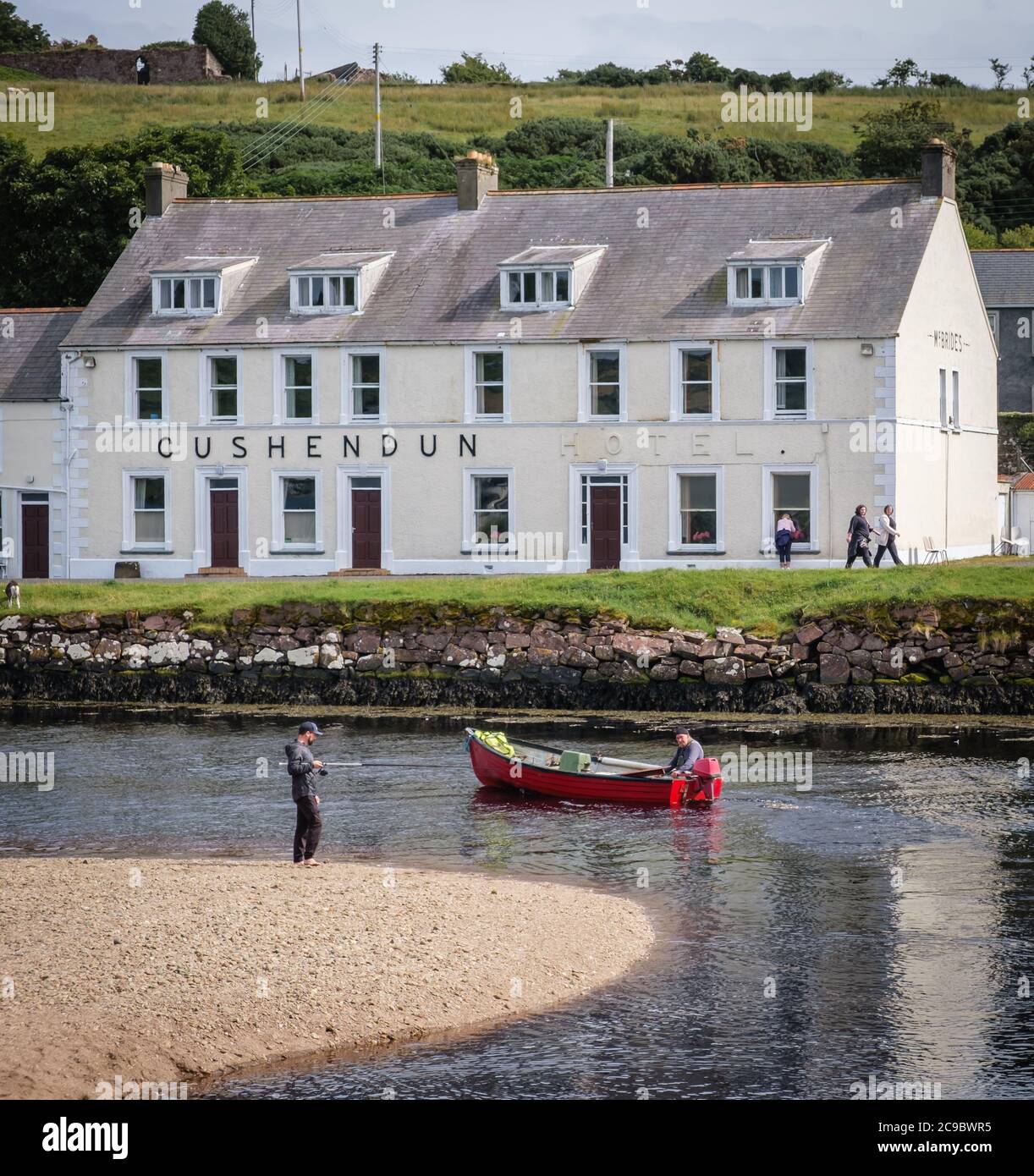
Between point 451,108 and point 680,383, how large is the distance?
83.8 metres

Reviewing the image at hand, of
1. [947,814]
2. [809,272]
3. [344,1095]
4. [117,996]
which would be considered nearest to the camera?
[344,1095]

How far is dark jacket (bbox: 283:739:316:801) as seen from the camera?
23531mm

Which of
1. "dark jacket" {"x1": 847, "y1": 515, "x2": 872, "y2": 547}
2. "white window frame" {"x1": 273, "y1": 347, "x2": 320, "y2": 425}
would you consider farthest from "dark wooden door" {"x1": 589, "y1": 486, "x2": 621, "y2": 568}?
"white window frame" {"x1": 273, "y1": 347, "x2": 320, "y2": 425}

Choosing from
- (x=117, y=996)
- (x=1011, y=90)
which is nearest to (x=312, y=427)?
(x=117, y=996)

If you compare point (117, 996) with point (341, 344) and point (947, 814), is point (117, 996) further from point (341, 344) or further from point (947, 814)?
point (341, 344)

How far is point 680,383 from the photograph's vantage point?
2015 inches

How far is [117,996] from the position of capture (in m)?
17.6

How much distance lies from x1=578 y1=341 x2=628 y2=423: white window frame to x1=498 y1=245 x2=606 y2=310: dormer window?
187 centimetres

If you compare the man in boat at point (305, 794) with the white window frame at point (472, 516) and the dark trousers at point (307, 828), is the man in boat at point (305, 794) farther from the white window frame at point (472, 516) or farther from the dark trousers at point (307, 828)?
the white window frame at point (472, 516)

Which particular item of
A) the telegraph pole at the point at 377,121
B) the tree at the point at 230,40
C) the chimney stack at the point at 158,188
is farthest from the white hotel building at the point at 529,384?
the tree at the point at 230,40

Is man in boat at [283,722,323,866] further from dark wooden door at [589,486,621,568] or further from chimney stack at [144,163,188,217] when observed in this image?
chimney stack at [144,163,188,217]

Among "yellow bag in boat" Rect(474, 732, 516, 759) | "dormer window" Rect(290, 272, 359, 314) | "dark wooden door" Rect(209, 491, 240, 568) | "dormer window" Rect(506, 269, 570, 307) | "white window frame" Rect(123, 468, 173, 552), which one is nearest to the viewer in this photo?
"yellow bag in boat" Rect(474, 732, 516, 759)

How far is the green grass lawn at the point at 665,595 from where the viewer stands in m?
41.8

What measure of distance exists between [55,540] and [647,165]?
59.5 metres
